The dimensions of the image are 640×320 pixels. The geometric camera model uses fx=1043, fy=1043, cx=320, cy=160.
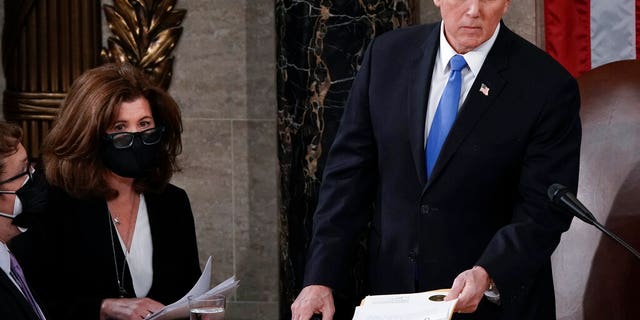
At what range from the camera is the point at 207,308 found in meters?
2.67

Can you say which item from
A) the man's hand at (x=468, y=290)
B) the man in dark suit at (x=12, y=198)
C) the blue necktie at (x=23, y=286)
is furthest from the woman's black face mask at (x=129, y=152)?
the man's hand at (x=468, y=290)

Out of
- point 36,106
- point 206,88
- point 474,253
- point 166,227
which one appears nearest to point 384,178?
point 474,253

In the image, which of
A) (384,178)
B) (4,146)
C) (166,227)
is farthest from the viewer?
(166,227)

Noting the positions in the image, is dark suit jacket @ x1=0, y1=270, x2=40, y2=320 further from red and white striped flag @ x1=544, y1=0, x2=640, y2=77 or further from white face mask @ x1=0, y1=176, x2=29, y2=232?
red and white striped flag @ x1=544, y1=0, x2=640, y2=77

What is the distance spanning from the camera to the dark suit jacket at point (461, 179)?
2939 millimetres

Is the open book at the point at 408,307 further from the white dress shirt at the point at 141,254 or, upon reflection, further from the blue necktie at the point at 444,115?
the white dress shirt at the point at 141,254

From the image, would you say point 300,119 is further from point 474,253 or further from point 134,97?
point 474,253

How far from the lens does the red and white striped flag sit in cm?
498

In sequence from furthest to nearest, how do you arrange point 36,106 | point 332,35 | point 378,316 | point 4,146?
point 36,106 → point 332,35 → point 4,146 → point 378,316

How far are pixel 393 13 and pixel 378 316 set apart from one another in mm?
2712

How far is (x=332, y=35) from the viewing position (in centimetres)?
492

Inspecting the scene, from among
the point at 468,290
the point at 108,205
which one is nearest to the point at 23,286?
the point at 108,205

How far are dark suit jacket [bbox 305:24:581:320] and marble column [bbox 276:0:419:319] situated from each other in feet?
5.75

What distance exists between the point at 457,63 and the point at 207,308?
1.03m
